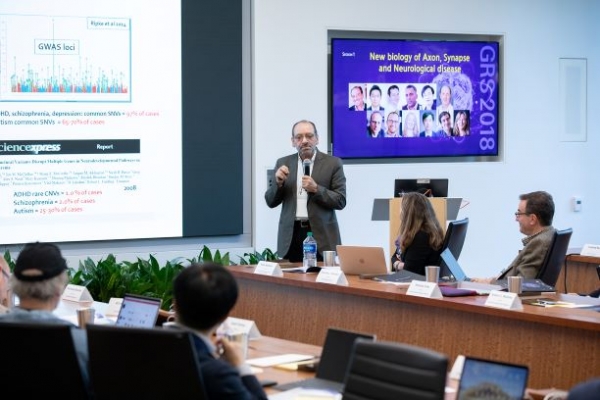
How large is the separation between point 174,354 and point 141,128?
6.01 meters

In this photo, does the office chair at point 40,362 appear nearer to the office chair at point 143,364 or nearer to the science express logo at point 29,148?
the office chair at point 143,364

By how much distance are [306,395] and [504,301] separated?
173cm

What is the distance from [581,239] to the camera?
10969 millimetres

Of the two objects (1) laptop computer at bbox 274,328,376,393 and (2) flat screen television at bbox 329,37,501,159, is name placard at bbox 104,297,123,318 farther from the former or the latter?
(2) flat screen television at bbox 329,37,501,159

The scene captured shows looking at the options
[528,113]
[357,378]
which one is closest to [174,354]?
[357,378]

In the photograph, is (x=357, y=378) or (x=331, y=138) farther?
(x=331, y=138)

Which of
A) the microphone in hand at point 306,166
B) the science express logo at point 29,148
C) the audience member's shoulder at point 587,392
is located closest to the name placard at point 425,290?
the microphone in hand at point 306,166

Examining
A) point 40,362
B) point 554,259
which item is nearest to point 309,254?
point 554,259

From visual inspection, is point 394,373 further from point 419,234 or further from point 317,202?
point 317,202

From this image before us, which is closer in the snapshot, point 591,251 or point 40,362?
point 40,362

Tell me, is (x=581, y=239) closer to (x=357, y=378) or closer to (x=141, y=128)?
(x=141, y=128)

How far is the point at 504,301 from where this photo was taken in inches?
195

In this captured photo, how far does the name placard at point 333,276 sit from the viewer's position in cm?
595

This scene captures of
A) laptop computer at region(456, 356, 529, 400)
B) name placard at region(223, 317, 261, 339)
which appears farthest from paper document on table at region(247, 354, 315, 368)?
laptop computer at region(456, 356, 529, 400)
